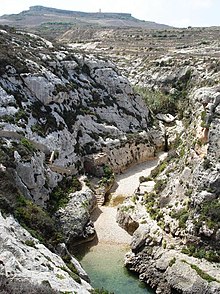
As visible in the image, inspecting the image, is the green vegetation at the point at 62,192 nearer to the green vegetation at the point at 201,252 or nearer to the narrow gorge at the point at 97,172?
the narrow gorge at the point at 97,172

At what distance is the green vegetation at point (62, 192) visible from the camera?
38375mm

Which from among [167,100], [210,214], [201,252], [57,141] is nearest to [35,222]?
[201,252]

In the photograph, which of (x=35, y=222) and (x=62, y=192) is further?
(x=62, y=192)

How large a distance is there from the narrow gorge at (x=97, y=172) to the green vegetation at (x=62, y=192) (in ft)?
0.41

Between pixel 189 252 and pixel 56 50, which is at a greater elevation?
pixel 56 50

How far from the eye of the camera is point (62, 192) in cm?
4022

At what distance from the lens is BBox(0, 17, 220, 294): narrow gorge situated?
28656 millimetres

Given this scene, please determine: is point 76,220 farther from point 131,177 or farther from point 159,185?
point 131,177

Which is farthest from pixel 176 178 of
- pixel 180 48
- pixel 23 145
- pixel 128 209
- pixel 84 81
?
pixel 180 48

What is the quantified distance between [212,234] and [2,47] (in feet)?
109

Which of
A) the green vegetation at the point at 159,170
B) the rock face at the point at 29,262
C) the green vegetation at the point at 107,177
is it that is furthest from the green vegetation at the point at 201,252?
the green vegetation at the point at 107,177

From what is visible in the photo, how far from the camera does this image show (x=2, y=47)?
5247 centimetres

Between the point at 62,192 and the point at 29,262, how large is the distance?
17299 millimetres

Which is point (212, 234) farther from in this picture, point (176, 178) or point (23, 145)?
point (23, 145)
